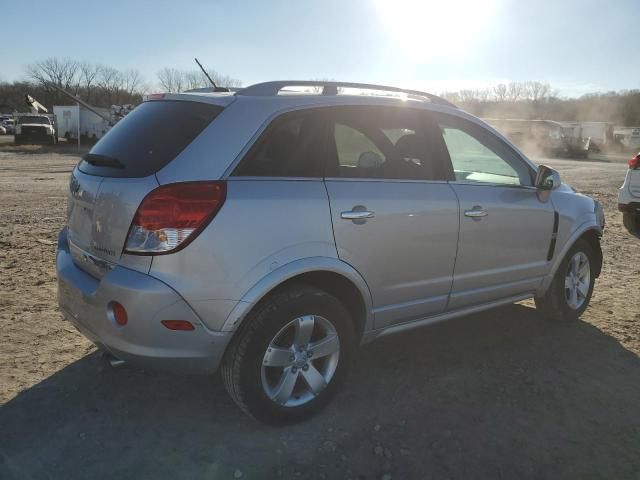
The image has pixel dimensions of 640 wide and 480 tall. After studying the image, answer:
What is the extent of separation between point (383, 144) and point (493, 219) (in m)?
0.90

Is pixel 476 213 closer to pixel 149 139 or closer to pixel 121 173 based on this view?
pixel 149 139

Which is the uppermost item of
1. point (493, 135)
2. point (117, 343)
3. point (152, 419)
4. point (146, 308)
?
point (493, 135)

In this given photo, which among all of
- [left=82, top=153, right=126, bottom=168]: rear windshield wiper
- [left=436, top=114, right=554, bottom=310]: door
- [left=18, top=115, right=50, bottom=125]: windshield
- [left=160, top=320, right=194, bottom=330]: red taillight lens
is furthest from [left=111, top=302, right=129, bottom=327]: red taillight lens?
[left=18, top=115, right=50, bottom=125]: windshield

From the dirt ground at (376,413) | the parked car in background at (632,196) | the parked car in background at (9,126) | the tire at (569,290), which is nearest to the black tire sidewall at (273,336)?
the dirt ground at (376,413)

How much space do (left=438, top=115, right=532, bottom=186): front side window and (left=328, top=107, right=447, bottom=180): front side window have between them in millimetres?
168

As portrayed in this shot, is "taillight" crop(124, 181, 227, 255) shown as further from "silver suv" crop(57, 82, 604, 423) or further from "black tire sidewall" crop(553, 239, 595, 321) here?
"black tire sidewall" crop(553, 239, 595, 321)

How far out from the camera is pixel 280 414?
2850mm

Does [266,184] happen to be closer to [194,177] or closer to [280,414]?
[194,177]

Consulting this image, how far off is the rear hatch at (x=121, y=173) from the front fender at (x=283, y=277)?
1.74 feet

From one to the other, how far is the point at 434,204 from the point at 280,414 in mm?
1509

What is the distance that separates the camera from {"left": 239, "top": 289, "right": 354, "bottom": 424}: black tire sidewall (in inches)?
105

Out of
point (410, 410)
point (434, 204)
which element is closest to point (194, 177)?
point (434, 204)

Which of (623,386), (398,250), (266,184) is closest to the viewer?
(266,184)

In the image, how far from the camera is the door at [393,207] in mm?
2961
